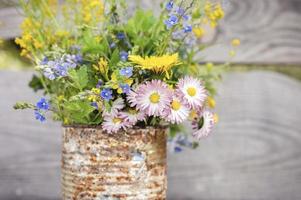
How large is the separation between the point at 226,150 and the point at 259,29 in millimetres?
333

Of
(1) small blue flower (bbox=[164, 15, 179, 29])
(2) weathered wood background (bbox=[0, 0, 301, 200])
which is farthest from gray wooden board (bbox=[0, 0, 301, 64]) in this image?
(1) small blue flower (bbox=[164, 15, 179, 29])

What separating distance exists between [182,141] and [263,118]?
0.35m

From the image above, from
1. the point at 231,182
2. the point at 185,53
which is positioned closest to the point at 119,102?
the point at 185,53

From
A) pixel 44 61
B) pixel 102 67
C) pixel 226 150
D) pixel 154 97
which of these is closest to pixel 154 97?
pixel 154 97

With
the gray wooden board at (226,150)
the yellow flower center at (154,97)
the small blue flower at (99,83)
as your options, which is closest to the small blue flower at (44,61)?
the small blue flower at (99,83)

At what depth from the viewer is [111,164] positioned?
119 cm

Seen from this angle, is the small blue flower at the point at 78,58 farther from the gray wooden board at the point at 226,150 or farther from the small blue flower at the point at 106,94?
the gray wooden board at the point at 226,150

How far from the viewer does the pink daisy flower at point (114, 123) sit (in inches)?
45.8

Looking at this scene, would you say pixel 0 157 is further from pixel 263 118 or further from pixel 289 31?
pixel 289 31

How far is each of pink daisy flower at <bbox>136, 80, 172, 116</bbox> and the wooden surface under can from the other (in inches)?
2.9

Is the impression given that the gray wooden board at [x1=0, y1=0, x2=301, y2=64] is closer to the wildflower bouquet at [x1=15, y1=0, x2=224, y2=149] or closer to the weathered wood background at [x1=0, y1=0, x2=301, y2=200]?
the weathered wood background at [x1=0, y1=0, x2=301, y2=200]

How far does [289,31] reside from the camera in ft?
5.79

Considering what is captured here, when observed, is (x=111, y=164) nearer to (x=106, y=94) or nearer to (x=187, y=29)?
(x=106, y=94)

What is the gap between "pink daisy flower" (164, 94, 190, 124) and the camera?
45.4 inches
